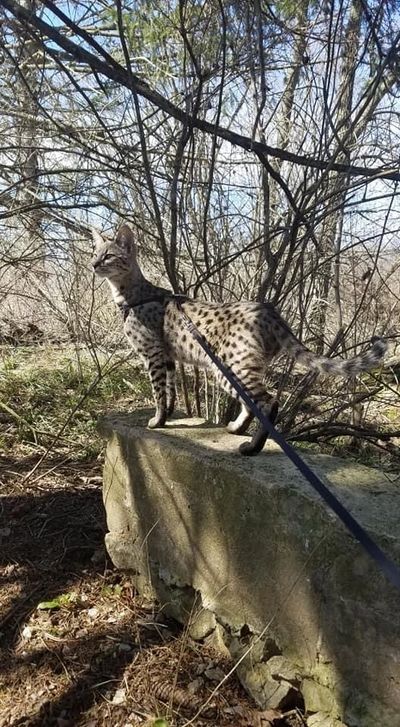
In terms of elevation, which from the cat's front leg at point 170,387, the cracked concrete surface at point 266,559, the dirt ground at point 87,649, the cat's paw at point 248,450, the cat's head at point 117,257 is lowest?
the dirt ground at point 87,649

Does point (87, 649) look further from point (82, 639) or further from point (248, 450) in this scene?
point (248, 450)

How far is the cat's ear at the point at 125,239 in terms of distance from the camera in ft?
14.1

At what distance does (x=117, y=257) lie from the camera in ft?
14.1

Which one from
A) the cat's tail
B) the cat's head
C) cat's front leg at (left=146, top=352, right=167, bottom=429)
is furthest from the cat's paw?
the cat's head

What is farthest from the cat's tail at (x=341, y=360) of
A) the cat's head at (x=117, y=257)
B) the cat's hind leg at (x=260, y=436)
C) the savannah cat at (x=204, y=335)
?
the cat's head at (x=117, y=257)

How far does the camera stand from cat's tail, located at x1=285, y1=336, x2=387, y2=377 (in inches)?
125

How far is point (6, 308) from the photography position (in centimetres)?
988

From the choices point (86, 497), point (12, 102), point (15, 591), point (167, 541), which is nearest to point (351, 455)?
point (86, 497)

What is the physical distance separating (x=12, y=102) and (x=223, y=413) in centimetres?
371

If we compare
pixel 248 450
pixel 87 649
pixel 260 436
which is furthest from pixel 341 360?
pixel 87 649

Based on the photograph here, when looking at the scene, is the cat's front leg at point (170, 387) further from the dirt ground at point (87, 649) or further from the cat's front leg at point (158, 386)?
the dirt ground at point (87, 649)

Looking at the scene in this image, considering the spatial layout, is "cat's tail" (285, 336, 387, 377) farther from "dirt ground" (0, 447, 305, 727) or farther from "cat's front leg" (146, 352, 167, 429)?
"dirt ground" (0, 447, 305, 727)

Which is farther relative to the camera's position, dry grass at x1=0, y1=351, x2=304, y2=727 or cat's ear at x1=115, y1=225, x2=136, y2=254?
cat's ear at x1=115, y1=225, x2=136, y2=254

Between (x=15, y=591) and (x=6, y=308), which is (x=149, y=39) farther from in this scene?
(x=6, y=308)
